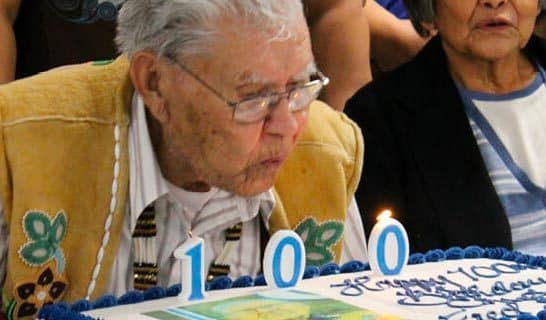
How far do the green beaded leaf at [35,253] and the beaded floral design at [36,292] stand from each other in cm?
1

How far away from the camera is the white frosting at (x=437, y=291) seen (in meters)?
1.61

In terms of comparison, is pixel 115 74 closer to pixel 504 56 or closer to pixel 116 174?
pixel 116 174

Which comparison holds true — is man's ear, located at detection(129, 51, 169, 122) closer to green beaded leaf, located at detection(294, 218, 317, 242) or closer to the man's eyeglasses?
the man's eyeglasses

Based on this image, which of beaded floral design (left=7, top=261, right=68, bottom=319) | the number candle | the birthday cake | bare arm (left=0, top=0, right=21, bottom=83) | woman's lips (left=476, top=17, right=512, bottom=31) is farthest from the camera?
woman's lips (left=476, top=17, right=512, bottom=31)

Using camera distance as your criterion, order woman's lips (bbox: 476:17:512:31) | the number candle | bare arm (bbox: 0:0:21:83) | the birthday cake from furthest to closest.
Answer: woman's lips (bbox: 476:17:512:31)
bare arm (bbox: 0:0:21:83)
the number candle
the birthday cake

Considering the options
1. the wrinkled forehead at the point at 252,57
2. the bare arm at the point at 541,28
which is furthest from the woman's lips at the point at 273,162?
the bare arm at the point at 541,28

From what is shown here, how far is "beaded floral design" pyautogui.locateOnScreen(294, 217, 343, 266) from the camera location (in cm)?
204

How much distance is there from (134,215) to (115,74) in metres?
0.24

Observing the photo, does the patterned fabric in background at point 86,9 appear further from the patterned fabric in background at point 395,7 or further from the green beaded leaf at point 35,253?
the patterned fabric in background at point 395,7

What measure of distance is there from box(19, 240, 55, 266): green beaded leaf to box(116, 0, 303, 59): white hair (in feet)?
1.10

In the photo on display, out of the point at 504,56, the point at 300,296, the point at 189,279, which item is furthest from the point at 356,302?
the point at 504,56

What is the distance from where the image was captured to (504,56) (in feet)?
8.45

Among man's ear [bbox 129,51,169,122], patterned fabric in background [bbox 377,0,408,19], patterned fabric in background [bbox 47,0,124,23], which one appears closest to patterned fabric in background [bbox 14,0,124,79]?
patterned fabric in background [bbox 47,0,124,23]

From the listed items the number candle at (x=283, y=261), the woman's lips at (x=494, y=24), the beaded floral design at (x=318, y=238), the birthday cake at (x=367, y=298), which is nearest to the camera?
the birthday cake at (x=367, y=298)
